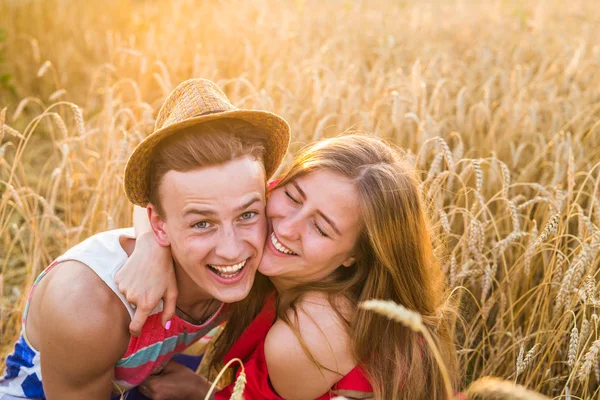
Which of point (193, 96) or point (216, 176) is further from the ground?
point (193, 96)

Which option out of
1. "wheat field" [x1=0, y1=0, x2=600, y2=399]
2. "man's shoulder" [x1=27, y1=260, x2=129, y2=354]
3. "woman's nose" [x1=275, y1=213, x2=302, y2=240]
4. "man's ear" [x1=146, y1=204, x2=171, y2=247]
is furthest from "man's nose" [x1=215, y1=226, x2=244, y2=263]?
"wheat field" [x1=0, y1=0, x2=600, y2=399]

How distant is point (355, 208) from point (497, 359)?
2.87 ft

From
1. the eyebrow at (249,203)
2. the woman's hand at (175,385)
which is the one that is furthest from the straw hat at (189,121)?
the woman's hand at (175,385)

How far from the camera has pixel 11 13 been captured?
18.6ft

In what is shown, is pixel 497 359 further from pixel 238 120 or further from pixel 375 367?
pixel 238 120

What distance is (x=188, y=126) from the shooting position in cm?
209

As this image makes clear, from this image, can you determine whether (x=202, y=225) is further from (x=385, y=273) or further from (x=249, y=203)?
(x=385, y=273)

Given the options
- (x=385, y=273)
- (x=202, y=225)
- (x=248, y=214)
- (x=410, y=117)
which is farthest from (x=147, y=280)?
(x=410, y=117)

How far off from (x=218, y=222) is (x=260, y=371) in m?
0.61

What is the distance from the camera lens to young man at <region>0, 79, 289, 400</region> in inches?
80.4

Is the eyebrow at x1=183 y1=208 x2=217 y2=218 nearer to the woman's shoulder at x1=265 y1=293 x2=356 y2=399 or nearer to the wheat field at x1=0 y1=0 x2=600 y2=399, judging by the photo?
the woman's shoulder at x1=265 y1=293 x2=356 y2=399

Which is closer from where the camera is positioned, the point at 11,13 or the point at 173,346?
the point at 173,346

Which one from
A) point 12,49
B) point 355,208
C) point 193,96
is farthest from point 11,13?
point 355,208

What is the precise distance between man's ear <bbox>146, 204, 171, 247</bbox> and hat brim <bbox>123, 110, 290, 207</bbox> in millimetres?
57
